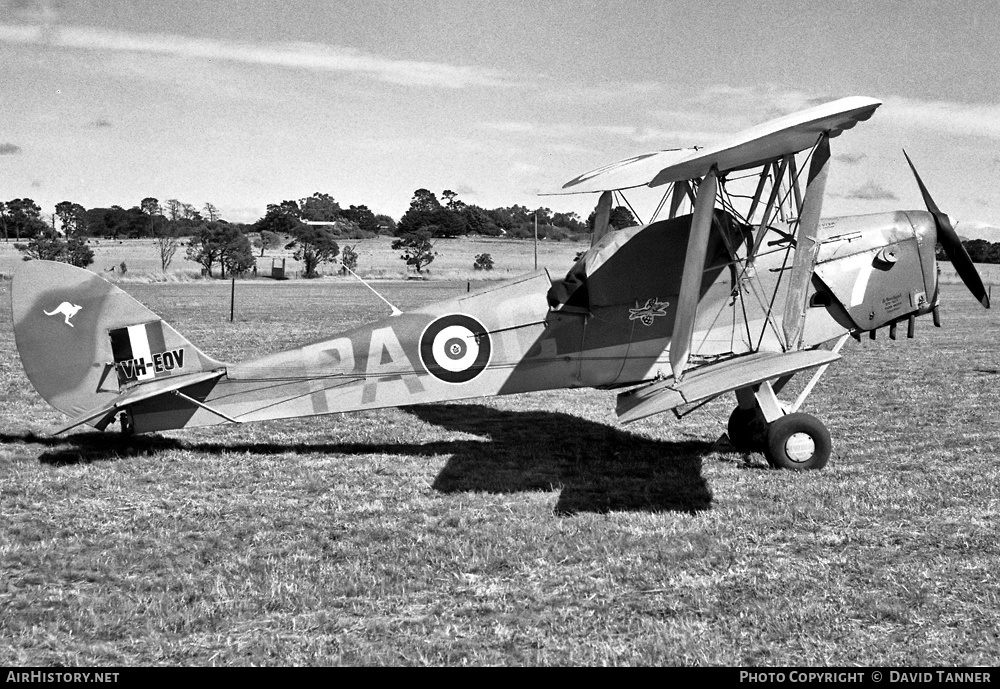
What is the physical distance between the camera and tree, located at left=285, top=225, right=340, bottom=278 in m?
61.7

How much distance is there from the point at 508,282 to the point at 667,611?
3.95 metres

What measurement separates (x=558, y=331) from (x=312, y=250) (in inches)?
2362

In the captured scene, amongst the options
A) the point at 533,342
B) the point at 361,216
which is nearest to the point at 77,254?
the point at 533,342

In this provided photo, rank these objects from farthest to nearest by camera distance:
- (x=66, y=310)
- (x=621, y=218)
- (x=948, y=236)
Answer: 1. (x=621, y=218)
2. (x=948, y=236)
3. (x=66, y=310)

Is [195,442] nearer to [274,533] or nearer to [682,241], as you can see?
[274,533]

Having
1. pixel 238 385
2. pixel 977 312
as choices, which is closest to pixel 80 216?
pixel 977 312

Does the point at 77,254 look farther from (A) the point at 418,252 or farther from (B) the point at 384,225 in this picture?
(B) the point at 384,225

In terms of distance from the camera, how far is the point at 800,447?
7211mm

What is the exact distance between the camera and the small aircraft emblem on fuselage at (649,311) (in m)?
7.48

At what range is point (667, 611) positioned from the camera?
4.41 meters

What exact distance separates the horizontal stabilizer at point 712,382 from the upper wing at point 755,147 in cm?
154

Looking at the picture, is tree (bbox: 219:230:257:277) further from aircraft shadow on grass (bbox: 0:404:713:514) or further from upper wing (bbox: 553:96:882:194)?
upper wing (bbox: 553:96:882:194)

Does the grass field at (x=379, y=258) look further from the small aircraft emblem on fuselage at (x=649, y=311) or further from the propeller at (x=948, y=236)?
the small aircraft emblem on fuselage at (x=649, y=311)

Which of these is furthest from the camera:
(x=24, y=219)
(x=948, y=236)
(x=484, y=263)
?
(x=24, y=219)
